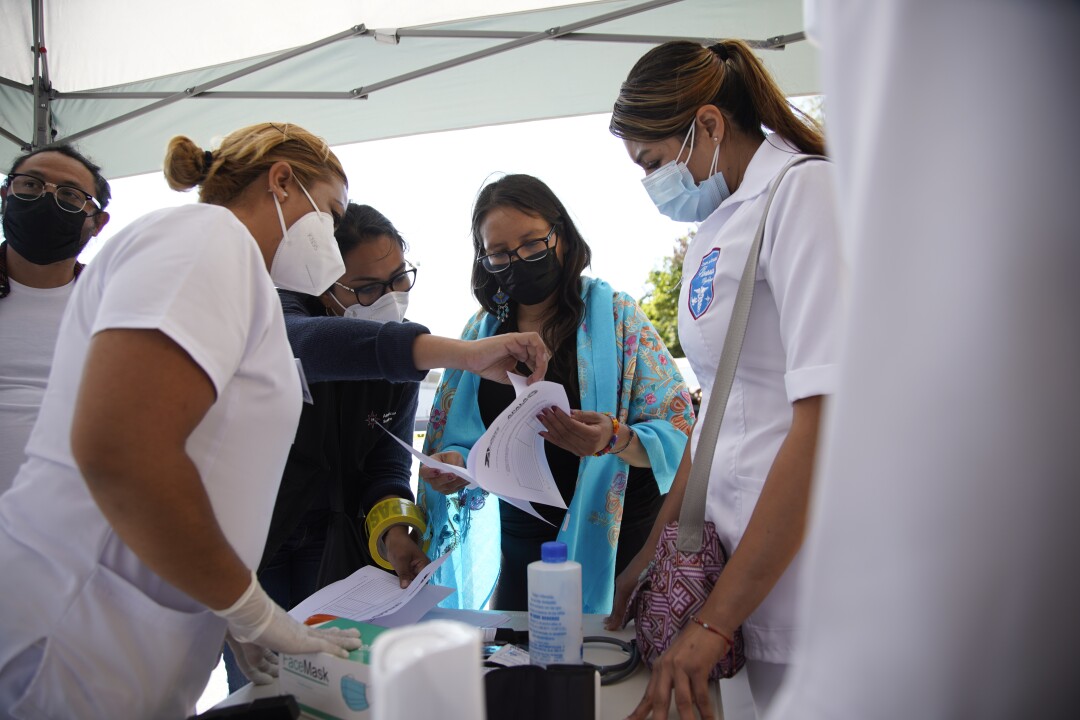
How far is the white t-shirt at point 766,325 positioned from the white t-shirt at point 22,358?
6.00 feet

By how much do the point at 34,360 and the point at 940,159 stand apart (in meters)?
2.35

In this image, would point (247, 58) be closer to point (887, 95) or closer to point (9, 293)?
point (9, 293)

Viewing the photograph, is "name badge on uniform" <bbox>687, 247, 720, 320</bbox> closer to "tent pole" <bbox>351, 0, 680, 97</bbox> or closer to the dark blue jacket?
the dark blue jacket

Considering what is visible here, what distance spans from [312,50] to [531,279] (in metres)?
1.55

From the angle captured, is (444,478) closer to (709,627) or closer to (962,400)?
(709,627)

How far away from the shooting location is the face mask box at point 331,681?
89 cm

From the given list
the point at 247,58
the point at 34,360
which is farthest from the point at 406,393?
the point at 247,58

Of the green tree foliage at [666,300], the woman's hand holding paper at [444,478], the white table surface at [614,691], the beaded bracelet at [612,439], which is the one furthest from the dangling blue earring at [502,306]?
the green tree foliage at [666,300]

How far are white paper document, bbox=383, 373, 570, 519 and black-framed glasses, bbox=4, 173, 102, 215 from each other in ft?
5.01

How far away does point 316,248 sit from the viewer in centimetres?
141

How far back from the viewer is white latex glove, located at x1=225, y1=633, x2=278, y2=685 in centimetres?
114

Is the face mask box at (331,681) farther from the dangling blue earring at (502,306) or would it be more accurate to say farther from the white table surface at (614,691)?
the dangling blue earring at (502,306)

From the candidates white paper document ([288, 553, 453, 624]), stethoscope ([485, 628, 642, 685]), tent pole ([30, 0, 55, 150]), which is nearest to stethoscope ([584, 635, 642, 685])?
stethoscope ([485, 628, 642, 685])

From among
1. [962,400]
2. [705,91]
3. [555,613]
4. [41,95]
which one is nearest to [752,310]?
[705,91]
